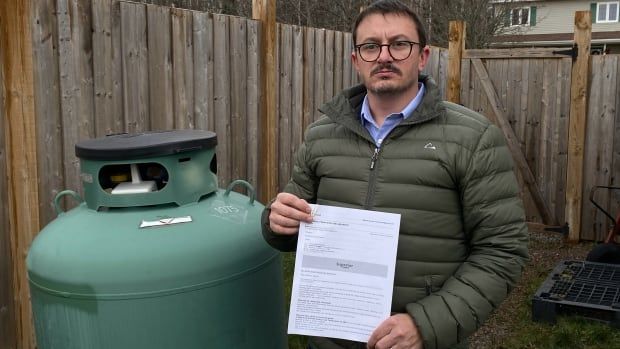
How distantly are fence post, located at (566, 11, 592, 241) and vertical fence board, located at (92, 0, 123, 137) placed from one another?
4.81 metres

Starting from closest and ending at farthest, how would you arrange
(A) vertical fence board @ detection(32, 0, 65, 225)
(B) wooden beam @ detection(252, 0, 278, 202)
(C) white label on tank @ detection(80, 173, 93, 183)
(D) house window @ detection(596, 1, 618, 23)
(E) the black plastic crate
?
1. (C) white label on tank @ detection(80, 173, 93, 183)
2. (A) vertical fence board @ detection(32, 0, 65, 225)
3. (E) the black plastic crate
4. (B) wooden beam @ detection(252, 0, 278, 202)
5. (D) house window @ detection(596, 1, 618, 23)

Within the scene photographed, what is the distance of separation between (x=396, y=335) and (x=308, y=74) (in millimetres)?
4036

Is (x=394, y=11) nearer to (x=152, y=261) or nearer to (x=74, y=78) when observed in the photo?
(x=152, y=261)

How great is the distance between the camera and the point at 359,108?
6.50 ft

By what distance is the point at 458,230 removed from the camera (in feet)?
5.90

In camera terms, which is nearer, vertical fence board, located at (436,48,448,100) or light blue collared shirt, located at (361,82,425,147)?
light blue collared shirt, located at (361,82,425,147)

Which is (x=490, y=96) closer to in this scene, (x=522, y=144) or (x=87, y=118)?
(x=522, y=144)

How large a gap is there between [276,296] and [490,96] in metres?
5.24

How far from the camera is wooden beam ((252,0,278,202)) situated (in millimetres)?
4832

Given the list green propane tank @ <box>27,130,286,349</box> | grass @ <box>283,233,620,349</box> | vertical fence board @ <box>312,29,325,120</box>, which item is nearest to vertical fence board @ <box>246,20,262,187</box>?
vertical fence board @ <box>312,29,325,120</box>


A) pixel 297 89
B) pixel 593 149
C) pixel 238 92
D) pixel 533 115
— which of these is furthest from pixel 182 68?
pixel 593 149

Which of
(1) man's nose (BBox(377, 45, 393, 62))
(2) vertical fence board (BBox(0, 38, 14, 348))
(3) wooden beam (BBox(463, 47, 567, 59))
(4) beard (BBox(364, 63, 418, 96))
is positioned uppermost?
(3) wooden beam (BBox(463, 47, 567, 59))

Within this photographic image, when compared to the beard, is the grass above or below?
below

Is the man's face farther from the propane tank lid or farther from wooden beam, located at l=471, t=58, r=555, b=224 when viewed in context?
wooden beam, located at l=471, t=58, r=555, b=224
